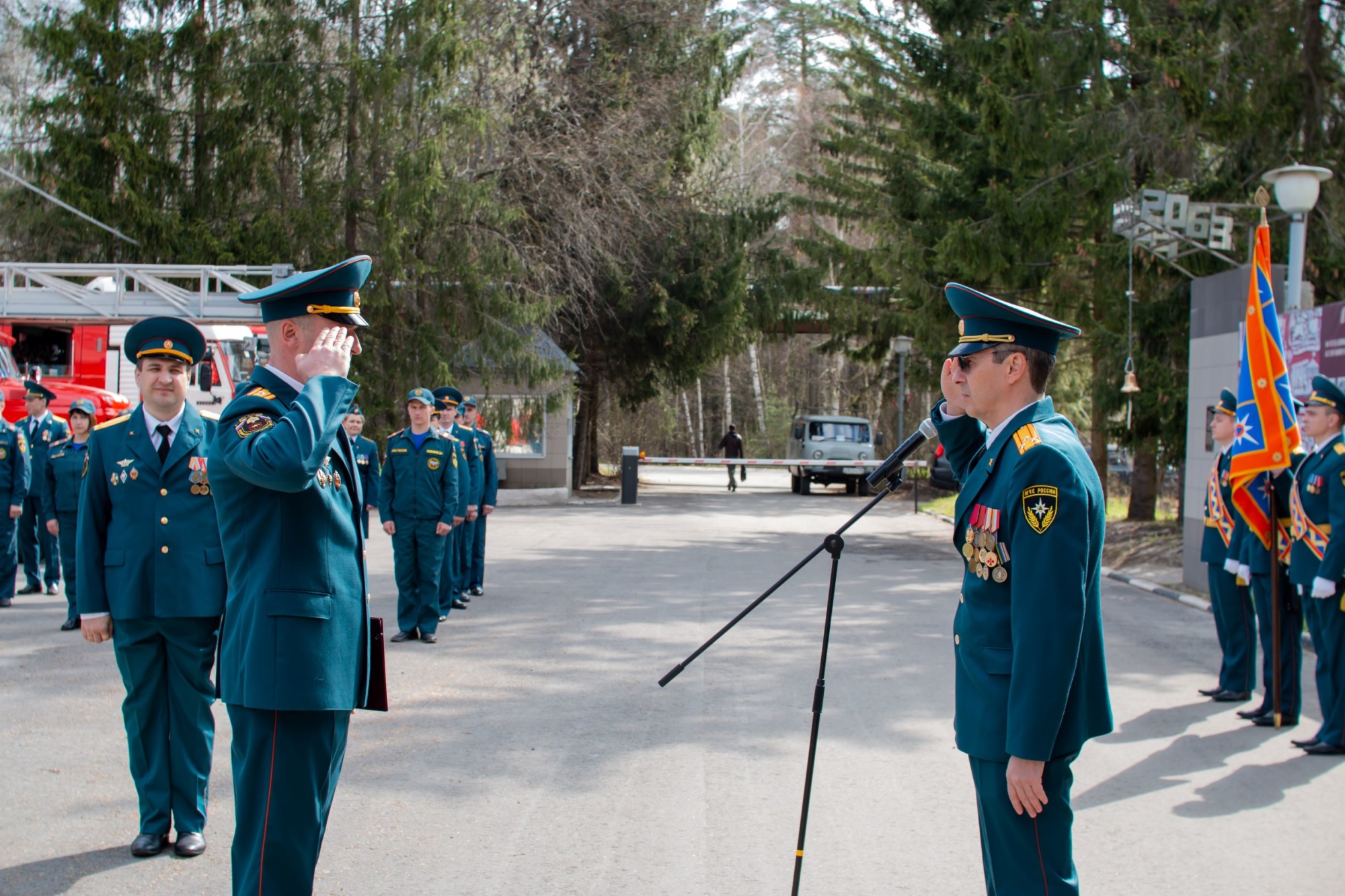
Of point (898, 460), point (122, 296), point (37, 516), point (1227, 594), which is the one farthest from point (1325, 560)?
point (122, 296)

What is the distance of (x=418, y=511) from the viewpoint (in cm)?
969

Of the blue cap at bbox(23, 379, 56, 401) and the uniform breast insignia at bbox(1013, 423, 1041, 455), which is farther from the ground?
the blue cap at bbox(23, 379, 56, 401)

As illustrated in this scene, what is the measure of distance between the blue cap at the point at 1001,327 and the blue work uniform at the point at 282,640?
68.7 inches

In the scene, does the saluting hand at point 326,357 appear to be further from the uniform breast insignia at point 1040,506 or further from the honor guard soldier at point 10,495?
the honor guard soldier at point 10,495

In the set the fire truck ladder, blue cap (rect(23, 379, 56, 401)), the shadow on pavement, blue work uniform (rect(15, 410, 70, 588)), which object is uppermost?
the fire truck ladder

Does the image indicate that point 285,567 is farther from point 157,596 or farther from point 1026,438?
point 1026,438

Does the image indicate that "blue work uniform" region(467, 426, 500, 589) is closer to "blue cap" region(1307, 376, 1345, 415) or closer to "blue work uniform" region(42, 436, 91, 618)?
"blue work uniform" region(42, 436, 91, 618)

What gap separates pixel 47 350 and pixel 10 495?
40.7 ft

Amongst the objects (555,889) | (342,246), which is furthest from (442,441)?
(342,246)

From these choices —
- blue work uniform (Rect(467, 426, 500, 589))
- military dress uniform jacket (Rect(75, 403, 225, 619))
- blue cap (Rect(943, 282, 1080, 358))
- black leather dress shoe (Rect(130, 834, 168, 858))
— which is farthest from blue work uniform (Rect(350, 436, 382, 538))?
blue cap (Rect(943, 282, 1080, 358))

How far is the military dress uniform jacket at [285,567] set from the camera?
122 inches

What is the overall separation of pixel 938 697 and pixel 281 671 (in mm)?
5326

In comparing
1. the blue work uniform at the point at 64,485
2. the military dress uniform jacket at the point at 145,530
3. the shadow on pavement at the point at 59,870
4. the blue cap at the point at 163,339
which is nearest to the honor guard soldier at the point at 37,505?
the blue work uniform at the point at 64,485

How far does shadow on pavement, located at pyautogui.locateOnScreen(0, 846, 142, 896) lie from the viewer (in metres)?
4.24
